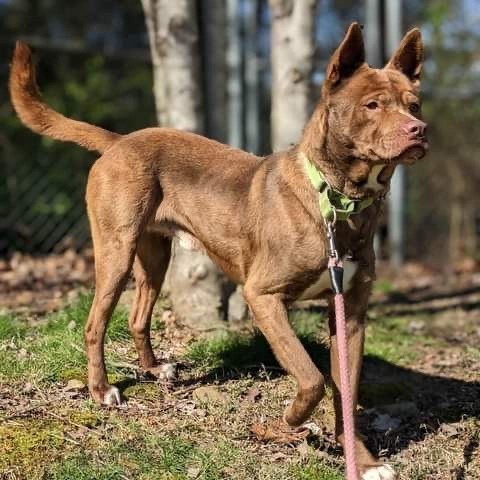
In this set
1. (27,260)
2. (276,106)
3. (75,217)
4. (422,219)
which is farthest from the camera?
(422,219)

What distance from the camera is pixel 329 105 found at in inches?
169

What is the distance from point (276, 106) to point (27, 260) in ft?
12.7

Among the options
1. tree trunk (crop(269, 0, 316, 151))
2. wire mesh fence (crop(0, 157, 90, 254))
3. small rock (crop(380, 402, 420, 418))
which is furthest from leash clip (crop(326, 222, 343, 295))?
wire mesh fence (crop(0, 157, 90, 254))

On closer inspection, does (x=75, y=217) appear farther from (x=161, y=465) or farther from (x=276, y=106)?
(x=161, y=465)

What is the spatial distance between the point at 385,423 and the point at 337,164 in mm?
1566

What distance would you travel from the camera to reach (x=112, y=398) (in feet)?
15.7

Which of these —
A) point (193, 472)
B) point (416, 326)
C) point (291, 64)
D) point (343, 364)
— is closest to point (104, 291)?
point (193, 472)

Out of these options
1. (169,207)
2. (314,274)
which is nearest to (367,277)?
(314,274)

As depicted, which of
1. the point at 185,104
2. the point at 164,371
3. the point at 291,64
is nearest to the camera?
the point at 164,371

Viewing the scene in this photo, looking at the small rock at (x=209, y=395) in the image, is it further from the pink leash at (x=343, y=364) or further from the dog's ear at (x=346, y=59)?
the dog's ear at (x=346, y=59)

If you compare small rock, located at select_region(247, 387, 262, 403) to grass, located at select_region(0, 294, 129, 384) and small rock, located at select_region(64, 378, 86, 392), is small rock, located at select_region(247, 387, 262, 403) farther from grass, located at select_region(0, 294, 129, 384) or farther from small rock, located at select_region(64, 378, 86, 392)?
small rock, located at select_region(64, 378, 86, 392)

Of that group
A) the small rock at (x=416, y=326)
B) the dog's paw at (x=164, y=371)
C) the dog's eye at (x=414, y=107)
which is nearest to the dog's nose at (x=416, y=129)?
the dog's eye at (x=414, y=107)

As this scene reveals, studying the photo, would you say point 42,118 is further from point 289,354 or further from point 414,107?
point 414,107

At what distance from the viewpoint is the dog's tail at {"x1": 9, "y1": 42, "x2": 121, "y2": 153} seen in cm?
518
